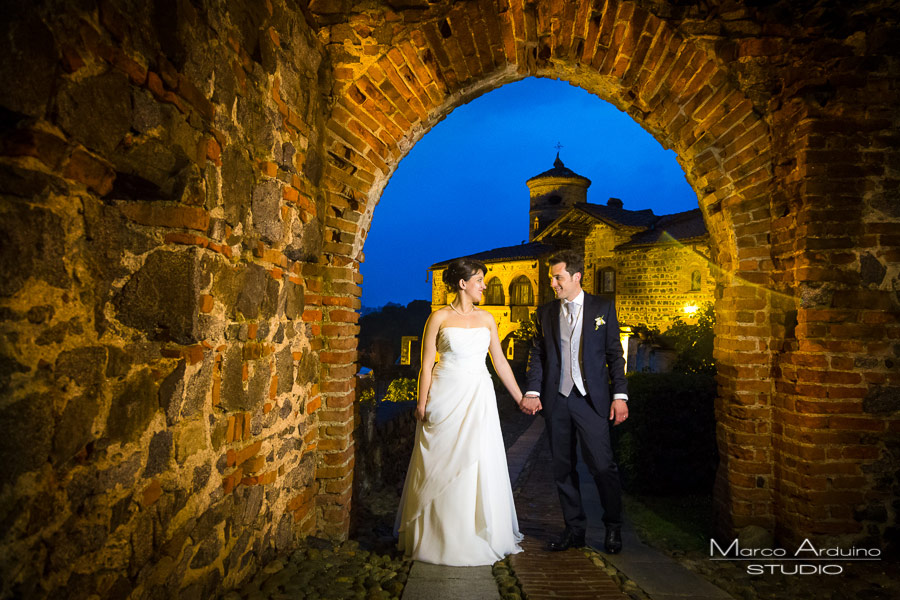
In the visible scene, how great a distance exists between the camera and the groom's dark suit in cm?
327

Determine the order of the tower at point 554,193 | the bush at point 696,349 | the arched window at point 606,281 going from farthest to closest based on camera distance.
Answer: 1. the tower at point 554,193
2. the arched window at point 606,281
3. the bush at point 696,349

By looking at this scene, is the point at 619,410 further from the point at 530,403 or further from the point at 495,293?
the point at 495,293

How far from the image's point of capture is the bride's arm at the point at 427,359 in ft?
11.0

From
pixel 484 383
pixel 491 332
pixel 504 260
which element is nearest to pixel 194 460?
pixel 484 383

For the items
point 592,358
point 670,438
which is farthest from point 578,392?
point 670,438

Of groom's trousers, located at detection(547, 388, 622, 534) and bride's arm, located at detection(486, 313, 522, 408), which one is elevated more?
bride's arm, located at detection(486, 313, 522, 408)

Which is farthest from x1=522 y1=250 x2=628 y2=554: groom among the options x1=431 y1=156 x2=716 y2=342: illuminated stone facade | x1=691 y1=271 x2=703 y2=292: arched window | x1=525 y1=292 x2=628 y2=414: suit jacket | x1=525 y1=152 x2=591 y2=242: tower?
x1=525 y1=152 x2=591 y2=242: tower

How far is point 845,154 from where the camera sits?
300 cm

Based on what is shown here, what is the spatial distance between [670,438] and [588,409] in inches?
78.9

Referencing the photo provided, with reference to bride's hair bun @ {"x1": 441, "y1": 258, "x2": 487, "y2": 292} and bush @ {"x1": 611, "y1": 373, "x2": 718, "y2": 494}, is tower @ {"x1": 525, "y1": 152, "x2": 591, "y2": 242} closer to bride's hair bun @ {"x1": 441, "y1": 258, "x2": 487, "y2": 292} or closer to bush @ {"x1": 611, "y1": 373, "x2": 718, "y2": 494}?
bush @ {"x1": 611, "y1": 373, "x2": 718, "y2": 494}

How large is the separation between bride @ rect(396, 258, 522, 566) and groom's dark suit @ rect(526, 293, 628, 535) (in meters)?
0.31

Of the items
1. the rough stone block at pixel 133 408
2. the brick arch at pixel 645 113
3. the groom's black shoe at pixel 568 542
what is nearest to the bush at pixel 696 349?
the brick arch at pixel 645 113

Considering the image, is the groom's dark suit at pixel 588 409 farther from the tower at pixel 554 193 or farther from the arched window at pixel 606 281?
the tower at pixel 554 193

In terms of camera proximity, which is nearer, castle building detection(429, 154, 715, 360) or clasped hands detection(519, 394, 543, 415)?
clasped hands detection(519, 394, 543, 415)
